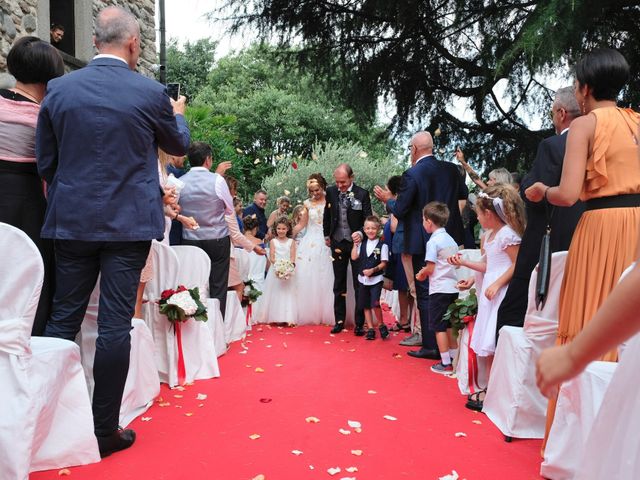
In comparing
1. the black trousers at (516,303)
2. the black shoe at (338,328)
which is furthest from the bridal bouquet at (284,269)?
the black trousers at (516,303)

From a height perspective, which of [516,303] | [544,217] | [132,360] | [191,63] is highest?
[191,63]

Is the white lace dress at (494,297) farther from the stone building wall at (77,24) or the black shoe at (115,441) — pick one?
the stone building wall at (77,24)

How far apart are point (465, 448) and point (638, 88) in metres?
4.36

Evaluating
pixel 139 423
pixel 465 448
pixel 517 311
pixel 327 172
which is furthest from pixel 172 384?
pixel 327 172

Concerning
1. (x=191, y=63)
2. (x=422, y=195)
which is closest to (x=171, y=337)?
(x=422, y=195)

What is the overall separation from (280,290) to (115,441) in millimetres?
5221

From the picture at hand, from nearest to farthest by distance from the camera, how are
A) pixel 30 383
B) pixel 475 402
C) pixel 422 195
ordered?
pixel 30 383 < pixel 475 402 < pixel 422 195

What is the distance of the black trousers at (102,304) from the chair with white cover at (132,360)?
0.54m

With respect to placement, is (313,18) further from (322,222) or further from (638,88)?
(638,88)

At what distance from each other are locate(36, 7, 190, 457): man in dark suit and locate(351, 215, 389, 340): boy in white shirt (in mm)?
4027

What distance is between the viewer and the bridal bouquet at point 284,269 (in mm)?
8102

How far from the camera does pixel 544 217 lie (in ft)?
11.8

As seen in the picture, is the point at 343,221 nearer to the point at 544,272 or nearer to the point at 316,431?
the point at 316,431

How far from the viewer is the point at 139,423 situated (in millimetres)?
3697
